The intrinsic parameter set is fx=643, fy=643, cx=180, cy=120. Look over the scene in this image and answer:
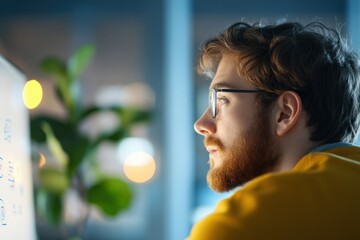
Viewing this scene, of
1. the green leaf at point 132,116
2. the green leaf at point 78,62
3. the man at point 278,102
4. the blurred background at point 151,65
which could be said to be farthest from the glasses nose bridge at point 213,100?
the blurred background at point 151,65

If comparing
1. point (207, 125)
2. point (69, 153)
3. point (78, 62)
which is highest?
point (78, 62)

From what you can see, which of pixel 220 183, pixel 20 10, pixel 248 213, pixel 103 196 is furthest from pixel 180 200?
pixel 248 213

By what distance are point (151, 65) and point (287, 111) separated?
9.71 ft

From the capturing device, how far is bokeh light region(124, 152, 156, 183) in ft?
14.8

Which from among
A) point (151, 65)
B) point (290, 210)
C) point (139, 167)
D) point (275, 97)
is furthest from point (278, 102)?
point (139, 167)

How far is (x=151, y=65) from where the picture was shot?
14.9 ft

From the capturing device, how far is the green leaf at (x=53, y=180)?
147 inches

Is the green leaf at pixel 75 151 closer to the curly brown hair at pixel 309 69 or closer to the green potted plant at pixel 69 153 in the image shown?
the green potted plant at pixel 69 153

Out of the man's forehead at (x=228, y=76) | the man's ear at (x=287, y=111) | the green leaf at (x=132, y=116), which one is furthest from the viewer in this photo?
the green leaf at (x=132, y=116)

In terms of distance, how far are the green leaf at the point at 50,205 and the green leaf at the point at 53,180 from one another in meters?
0.04

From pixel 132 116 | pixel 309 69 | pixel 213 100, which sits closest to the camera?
pixel 309 69

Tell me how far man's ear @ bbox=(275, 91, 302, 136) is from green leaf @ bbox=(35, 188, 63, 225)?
7.40ft

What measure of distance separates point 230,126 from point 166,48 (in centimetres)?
281

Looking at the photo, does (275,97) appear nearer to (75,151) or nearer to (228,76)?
(228,76)
